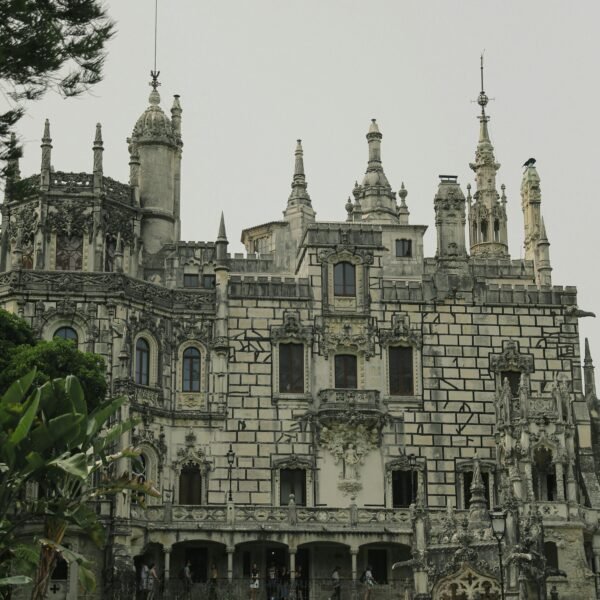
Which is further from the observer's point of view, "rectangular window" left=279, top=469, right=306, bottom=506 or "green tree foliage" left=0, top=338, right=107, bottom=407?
"rectangular window" left=279, top=469, right=306, bottom=506

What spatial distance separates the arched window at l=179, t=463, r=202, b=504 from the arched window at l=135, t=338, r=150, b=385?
3.90 meters

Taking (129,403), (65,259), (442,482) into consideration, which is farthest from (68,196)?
(442,482)

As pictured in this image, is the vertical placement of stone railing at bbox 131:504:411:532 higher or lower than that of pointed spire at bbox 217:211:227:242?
lower

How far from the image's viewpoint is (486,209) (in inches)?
3393

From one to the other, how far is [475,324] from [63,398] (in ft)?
94.6

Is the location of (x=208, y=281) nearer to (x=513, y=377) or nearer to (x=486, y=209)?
(x=513, y=377)

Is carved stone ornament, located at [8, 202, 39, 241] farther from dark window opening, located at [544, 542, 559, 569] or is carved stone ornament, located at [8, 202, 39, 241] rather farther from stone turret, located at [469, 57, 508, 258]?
stone turret, located at [469, 57, 508, 258]

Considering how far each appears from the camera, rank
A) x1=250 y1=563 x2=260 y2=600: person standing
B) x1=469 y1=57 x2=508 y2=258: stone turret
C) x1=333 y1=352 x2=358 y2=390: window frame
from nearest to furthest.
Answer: x1=250 y1=563 x2=260 y2=600: person standing
x1=333 y1=352 x2=358 y2=390: window frame
x1=469 y1=57 x2=508 y2=258: stone turret

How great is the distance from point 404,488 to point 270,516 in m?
6.39

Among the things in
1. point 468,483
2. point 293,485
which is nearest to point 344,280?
point 293,485

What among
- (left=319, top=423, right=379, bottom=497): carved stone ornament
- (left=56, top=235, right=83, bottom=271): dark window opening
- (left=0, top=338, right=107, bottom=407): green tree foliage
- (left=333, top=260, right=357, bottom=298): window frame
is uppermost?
(left=56, top=235, right=83, bottom=271): dark window opening

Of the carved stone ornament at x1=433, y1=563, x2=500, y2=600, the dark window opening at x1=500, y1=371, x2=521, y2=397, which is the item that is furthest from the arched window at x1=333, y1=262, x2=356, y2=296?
the carved stone ornament at x1=433, y1=563, x2=500, y2=600

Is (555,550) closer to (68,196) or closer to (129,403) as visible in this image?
(129,403)

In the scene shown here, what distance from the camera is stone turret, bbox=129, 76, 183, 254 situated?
6544cm
